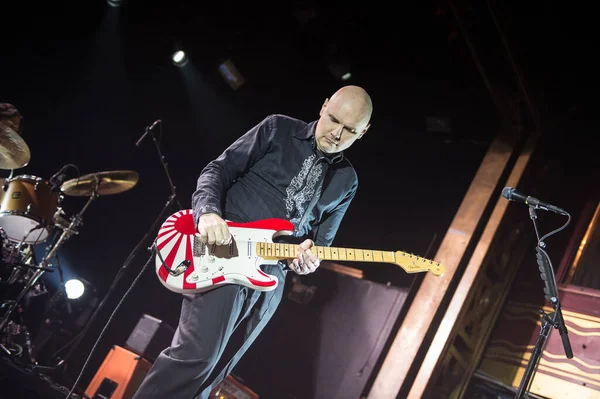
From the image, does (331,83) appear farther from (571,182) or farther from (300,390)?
(300,390)

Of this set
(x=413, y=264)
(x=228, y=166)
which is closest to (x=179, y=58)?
(x=228, y=166)

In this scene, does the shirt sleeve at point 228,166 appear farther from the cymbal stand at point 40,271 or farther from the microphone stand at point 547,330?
the cymbal stand at point 40,271

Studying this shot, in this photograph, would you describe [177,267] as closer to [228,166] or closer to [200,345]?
[200,345]

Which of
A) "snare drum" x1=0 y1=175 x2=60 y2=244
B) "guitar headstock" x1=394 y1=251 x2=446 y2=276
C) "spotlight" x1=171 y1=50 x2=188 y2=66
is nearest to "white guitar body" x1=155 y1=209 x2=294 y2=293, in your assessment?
"guitar headstock" x1=394 y1=251 x2=446 y2=276

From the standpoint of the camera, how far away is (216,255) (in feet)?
7.02

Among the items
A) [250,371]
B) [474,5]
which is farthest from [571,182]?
[250,371]

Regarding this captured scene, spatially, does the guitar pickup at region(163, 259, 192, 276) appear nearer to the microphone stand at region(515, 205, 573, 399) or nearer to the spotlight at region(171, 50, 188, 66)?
the microphone stand at region(515, 205, 573, 399)

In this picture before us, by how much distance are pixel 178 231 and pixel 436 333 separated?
7.71 feet

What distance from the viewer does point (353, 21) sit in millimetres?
4988

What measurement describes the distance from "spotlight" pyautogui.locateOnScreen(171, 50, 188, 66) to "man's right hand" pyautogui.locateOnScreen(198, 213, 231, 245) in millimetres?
3922

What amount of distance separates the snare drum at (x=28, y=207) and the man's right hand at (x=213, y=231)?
2.72 meters

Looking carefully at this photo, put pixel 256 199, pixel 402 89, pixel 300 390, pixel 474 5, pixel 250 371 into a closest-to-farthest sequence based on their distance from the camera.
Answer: pixel 256 199
pixel 474 5
pixel 300 390
pixel 250 371
pixel 402 89

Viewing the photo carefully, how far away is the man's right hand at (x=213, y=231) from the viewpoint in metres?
1.94

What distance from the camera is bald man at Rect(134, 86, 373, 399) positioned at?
2002mm
